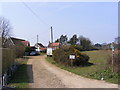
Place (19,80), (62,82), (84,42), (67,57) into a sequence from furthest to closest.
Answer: (84,42)
(67,57)
(19,80)
(62,82)

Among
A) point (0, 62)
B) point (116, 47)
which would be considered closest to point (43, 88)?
point (0, 62)

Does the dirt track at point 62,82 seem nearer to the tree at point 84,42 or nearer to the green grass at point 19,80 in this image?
the green grass at point 19,80

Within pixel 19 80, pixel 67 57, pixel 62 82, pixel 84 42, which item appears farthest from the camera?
pixel 84 42

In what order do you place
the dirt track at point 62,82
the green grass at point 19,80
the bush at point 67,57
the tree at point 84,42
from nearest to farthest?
the green grass at point 19,80 → the dirt track at point 62,82 → the bush at point 67,57 → the tree at point 84,42

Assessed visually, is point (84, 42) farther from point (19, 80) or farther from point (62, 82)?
point (19, 80)

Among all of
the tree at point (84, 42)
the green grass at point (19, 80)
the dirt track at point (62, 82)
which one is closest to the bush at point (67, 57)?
the dirt track at point (62, 82)

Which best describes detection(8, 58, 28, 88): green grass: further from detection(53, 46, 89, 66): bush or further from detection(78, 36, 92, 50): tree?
detection(78, 36, 92, 50): tree

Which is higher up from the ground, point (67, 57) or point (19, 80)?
point (67, 57)

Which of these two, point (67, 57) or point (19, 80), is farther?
point (67, 57)

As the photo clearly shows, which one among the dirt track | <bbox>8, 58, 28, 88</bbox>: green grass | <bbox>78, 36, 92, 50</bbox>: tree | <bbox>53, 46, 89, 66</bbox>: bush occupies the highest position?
<bbox>78, 36, 92, 50</bbox>: tree

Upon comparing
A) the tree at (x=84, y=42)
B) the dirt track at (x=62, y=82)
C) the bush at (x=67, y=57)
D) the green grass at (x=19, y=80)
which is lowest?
the dirt track at (x=62, y=82)

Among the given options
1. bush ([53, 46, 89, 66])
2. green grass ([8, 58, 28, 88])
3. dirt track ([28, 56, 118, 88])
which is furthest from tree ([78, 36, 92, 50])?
green grass ([8, 58, 28, 88])

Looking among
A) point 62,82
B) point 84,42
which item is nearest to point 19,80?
point 62,82

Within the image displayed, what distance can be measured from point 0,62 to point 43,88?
125 inches
